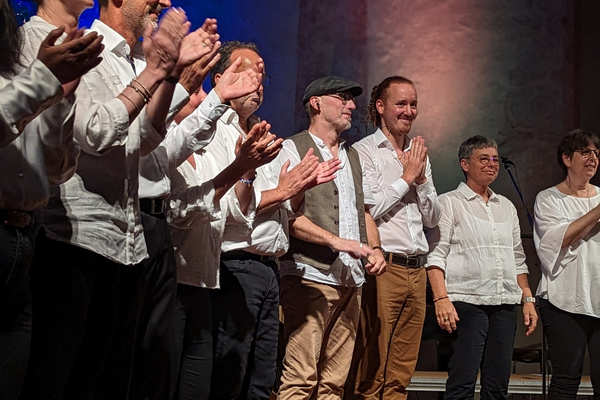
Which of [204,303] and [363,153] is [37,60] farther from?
[363,153]

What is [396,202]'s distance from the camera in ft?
11.5

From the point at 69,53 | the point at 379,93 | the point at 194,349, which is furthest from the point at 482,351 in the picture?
the point at 69,53

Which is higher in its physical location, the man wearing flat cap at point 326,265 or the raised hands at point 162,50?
the raised hands at point 162,50

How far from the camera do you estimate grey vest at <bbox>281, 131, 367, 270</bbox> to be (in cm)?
312

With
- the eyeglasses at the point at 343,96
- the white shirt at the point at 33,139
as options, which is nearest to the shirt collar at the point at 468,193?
the eyeglasses at the point at 343,96

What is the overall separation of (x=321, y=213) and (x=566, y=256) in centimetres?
148

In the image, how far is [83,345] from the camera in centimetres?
181

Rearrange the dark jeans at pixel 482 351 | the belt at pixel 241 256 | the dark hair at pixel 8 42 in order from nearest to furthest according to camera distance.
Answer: the dark hair at pixel 8 42
the belt at pixel 241 256
the dark jeans at pixel 482 351

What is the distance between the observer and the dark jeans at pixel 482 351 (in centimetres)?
366

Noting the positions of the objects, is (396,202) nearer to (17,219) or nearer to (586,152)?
(586,152)

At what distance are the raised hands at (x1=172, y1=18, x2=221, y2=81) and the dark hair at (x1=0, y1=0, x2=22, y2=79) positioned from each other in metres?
0.38

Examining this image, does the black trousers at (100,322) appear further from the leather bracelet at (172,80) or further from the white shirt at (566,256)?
the white shirt at (566,256)

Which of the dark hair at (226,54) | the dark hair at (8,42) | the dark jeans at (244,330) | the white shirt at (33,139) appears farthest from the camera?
the dark hair at (226,54)

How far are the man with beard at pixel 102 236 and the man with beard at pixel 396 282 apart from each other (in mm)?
1703
